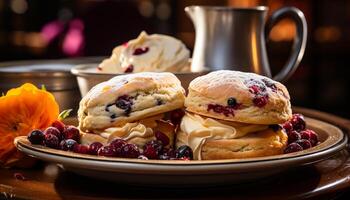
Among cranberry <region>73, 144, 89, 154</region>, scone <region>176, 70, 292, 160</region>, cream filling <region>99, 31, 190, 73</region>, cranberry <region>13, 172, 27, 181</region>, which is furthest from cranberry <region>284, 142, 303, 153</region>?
cream filling <region>99, 31, 190, 73</region>

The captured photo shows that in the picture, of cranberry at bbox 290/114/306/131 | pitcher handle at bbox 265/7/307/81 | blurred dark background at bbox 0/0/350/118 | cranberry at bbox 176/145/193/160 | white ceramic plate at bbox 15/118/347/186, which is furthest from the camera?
blurred dark background at bbox 0/0/350/118

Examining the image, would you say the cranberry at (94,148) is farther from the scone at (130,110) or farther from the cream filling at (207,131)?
the cream filling at (207,131)

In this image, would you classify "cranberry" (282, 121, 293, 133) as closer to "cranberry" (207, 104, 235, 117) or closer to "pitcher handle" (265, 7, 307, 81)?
"cranberry" (207, 104, 235, 117)

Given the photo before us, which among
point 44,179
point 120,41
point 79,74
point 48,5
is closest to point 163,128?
point 44,179

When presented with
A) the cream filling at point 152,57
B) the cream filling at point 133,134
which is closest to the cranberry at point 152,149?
the cream filling at point 133,134

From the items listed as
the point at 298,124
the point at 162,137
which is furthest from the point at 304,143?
the point at 162,137

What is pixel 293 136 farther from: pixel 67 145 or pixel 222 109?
pixel 67 145

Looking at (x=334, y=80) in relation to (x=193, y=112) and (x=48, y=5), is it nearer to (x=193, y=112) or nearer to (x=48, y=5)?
(x=48, y=5)
